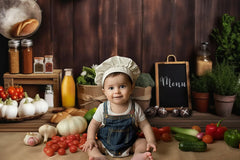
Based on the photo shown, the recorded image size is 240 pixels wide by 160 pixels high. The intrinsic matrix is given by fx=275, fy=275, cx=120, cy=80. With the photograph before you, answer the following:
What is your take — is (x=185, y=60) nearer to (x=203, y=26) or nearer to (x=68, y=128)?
(x=203, y=26)

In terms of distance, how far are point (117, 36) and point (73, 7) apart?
0.52m

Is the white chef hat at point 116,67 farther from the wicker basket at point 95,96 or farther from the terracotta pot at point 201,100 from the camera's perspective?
the terracotta pot at point 201,100

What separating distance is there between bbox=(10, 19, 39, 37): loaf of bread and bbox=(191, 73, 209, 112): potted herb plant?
1.56 metres

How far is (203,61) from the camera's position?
2604mm

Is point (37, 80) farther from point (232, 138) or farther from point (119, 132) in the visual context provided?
point (232, 138)

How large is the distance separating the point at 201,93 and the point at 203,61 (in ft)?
1.05

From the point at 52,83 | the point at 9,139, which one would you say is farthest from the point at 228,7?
the point at 9,139

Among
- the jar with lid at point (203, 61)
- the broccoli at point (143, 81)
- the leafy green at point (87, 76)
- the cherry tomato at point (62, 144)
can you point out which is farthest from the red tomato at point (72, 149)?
the jar with lid at point (203, 61)

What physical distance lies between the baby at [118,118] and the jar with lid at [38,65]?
0.99 meters

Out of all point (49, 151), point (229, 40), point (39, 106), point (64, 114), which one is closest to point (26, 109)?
point (39, 106)

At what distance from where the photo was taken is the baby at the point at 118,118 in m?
1.64

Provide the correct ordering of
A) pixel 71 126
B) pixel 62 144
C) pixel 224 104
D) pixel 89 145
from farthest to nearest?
pixel 224 104, pixel 71 126, pixel 62 144, pixel 89 145

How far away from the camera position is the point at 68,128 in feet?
6.55

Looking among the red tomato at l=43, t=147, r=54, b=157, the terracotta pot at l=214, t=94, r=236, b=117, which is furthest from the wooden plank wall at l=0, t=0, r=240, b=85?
the red tomato at l=43, t=147, r=54, b=157
